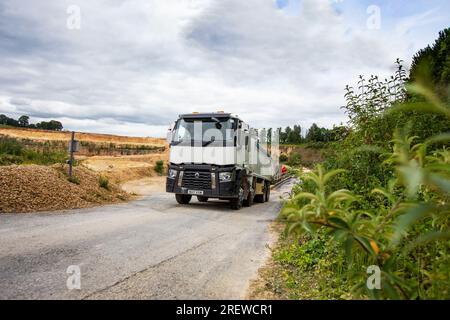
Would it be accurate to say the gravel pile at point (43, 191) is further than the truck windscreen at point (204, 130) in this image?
No

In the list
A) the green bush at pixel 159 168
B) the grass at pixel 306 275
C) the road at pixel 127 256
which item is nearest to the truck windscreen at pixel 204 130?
the road at pixel 127 256

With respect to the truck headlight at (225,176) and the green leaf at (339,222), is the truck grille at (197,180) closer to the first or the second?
the truck headlight at (225,176)

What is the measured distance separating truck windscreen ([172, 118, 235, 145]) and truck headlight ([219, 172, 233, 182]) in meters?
1.11

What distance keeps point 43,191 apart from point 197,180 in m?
4.51

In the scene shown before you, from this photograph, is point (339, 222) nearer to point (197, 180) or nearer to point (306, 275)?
point (306, 275)

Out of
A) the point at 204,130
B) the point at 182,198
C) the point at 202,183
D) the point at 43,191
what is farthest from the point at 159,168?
the point at 43,191

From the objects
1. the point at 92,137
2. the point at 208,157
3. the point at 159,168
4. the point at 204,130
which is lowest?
the point at 159,168

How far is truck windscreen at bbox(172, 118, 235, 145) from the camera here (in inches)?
461

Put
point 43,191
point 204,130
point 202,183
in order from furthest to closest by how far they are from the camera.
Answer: point 204,130 < point 202,183 < point 43,191

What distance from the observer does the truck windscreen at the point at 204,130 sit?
38.4 feet

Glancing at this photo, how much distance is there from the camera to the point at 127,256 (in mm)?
4918

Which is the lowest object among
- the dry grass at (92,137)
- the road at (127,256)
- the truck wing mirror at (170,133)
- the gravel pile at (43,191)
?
the road at (127,256)

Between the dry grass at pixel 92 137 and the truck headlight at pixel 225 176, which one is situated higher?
the dry grass at pixel 92 137
